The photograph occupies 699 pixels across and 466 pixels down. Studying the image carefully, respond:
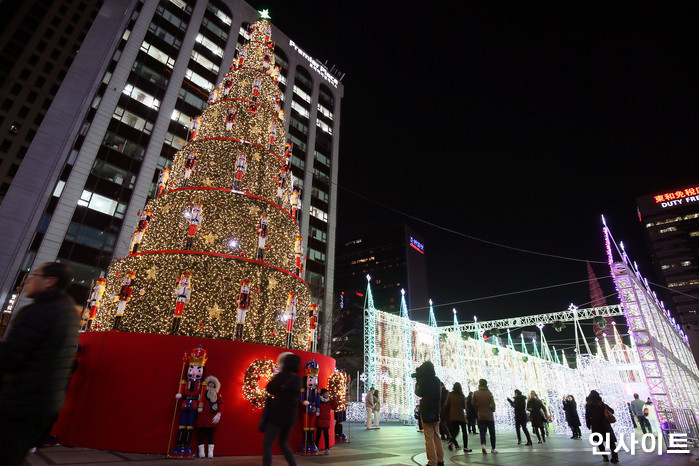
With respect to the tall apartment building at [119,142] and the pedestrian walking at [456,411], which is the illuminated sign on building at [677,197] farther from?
the pedestrian walking at [456,411]

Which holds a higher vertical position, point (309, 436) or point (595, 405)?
point (595, 405)

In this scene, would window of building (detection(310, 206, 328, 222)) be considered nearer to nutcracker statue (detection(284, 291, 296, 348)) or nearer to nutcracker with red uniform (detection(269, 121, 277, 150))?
nutcracker with red uniform (detection(269, 121, 277, 150))

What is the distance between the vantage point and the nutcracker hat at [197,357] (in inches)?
268

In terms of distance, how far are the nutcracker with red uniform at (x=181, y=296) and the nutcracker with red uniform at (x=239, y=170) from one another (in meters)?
2.79

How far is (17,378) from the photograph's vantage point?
2.26 m

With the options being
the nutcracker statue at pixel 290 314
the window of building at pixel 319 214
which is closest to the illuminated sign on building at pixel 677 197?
the window of building at pixel 319 214

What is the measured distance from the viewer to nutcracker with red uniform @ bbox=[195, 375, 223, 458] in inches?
257

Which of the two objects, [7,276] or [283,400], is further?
[7,276]

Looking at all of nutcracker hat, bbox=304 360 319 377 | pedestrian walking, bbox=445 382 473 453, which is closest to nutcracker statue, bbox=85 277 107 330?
nutcracker hat, bbox=304 360 319 377

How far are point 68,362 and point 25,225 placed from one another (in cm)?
2812

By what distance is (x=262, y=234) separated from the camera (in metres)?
→ 8.95

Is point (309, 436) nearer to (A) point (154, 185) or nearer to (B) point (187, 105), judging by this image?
(A) point (154, 185)

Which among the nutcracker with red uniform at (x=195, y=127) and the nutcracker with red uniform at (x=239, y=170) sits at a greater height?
the nutcracker with red uniform at (x=195, y=127)

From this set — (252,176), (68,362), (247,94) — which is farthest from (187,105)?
(68,362)
